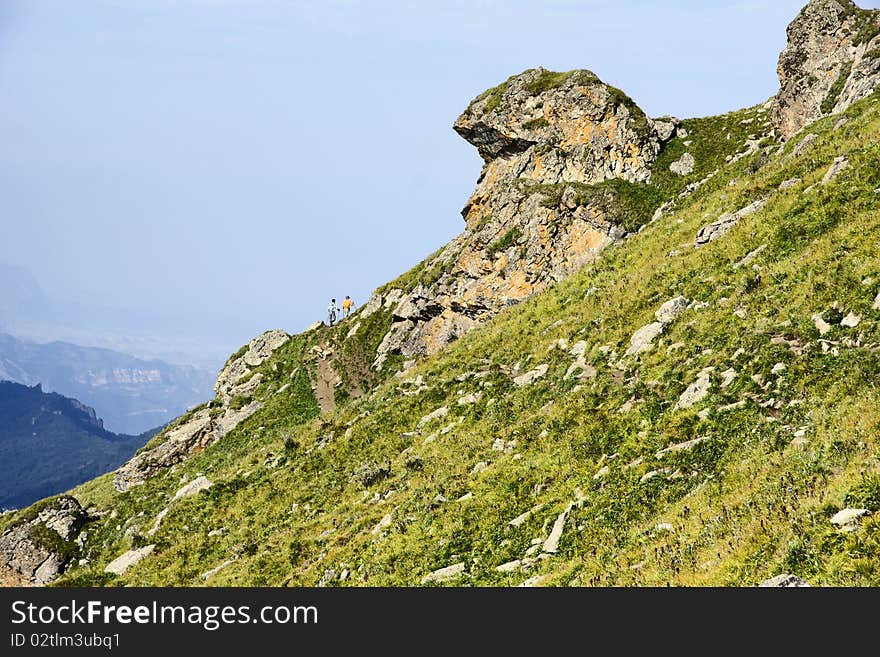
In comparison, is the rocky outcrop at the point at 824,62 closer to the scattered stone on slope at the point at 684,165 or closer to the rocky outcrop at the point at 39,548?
the scattered stone on slope at the point at 684,165

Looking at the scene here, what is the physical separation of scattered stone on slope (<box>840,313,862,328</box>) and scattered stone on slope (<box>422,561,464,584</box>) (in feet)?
45.6

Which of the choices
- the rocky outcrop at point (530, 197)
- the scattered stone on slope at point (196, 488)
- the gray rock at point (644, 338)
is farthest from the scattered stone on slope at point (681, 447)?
the rocky outcrop at point (530, 197)

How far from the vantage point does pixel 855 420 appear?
14.7 meters

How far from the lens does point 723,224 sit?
112ft

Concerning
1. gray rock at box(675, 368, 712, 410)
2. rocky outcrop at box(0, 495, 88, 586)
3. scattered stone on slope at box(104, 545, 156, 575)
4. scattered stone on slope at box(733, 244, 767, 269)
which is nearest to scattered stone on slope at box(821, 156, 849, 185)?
scattered stone on slope at box(733, 244, 767, 269)

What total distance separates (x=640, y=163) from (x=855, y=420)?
48.4 meters

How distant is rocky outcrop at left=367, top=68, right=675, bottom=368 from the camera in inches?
2147

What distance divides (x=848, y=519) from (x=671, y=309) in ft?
56.4

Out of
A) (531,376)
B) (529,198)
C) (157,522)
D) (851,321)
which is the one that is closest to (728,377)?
(851,321)

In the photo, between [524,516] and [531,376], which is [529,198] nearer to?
[531,376]

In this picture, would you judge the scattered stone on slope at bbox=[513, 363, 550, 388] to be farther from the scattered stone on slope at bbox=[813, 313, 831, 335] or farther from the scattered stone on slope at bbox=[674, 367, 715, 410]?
the scattered stone on slope at bbox=[813, 313, 831, 335]

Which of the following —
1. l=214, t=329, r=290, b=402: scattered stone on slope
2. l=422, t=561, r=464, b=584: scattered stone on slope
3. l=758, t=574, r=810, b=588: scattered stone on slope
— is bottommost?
l=758, t=574, r=810, b=588: scattered stone on slope

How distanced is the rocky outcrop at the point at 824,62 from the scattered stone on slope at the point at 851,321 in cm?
3527

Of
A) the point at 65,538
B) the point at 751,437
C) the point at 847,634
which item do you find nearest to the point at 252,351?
the point at 65,538
